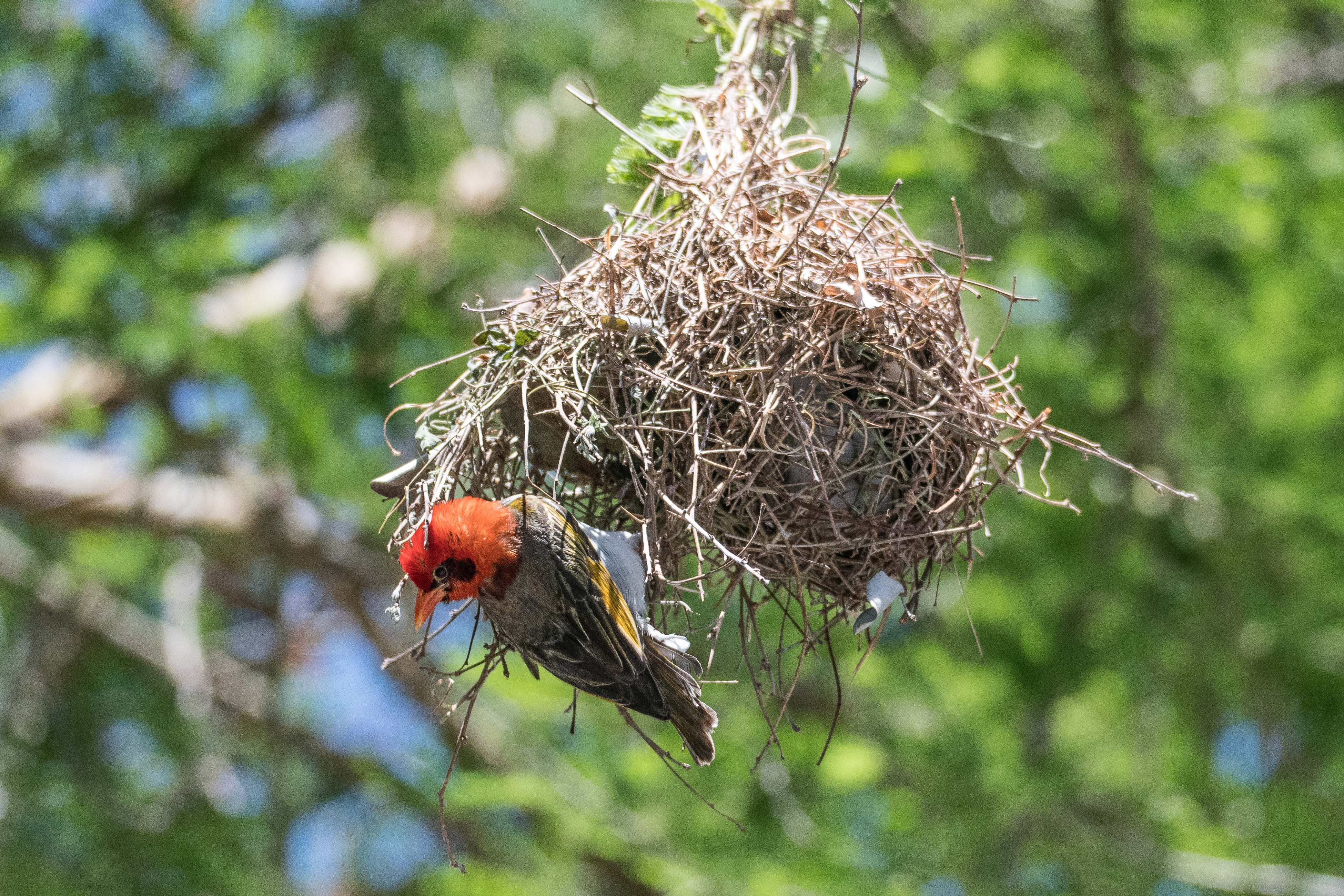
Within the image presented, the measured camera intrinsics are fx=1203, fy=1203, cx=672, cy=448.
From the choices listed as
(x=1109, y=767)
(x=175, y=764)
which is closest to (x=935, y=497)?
(x=1109, y=767)

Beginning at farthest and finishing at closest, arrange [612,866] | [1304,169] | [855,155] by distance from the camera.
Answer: [612,866] → [1304,169] → [855,155]

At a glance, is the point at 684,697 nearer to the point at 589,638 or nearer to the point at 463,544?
the point at 589,638

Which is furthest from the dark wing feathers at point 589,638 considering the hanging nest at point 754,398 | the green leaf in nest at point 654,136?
the green leaf in nest at point 654,136

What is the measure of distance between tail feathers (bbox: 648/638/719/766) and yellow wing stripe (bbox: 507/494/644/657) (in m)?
0.06

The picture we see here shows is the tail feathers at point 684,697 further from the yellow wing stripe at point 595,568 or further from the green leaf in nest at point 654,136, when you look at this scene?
the green leaf in nest at point 654,136

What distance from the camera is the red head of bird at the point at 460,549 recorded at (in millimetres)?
2383

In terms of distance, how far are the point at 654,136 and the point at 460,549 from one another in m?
1.10

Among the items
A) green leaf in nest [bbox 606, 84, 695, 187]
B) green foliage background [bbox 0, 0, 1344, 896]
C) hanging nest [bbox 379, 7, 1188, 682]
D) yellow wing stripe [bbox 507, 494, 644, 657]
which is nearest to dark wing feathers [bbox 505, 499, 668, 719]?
yellow wing stripe [bbox 507, 494, 644, 657]

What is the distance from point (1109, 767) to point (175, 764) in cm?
654

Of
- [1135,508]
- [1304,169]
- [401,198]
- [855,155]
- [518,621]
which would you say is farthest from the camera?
[401,198]

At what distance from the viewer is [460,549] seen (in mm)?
2406

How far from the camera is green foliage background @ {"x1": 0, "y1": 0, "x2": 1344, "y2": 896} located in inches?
202

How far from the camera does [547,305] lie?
2572mm

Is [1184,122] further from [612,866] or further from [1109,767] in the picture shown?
[612,866]
